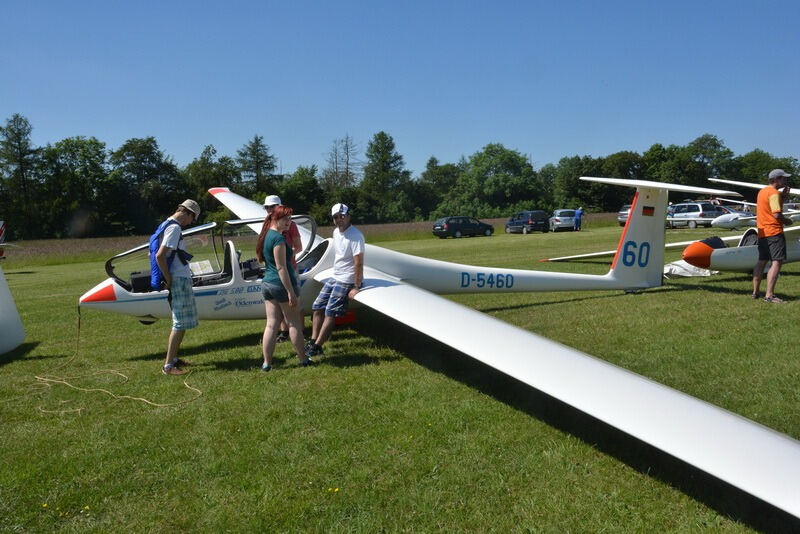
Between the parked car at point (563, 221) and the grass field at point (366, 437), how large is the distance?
32.4 meters

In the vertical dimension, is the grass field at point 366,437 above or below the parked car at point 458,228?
above

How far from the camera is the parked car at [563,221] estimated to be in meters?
38.4

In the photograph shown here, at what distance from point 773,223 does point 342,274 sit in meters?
5.93

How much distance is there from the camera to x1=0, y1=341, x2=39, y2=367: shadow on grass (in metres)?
6.67

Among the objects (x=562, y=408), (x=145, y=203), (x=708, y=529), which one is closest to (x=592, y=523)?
(x=708, y=529)

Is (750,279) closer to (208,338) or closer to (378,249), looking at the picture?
(378,249)

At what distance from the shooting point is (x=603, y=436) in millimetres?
3756

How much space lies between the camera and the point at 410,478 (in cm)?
324

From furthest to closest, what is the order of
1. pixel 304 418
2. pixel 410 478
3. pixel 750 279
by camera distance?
pixel 750 279
pixel 304 418
pixel 410 478

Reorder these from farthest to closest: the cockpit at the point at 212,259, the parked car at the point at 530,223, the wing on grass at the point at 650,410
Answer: the parked car at the point at 530,223 < the cockpit at the point at 212,259 < the wing on grass at the point at 650,410

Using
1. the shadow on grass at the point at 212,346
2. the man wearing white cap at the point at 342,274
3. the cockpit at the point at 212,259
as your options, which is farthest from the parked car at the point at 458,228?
the man wearing white cap at the point at 342,274

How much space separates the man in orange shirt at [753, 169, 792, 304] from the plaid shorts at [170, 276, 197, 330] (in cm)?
731

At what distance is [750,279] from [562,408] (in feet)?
25.0

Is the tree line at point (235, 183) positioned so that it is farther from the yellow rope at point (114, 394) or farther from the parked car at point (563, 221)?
the yellow rope at point (114, 394)
